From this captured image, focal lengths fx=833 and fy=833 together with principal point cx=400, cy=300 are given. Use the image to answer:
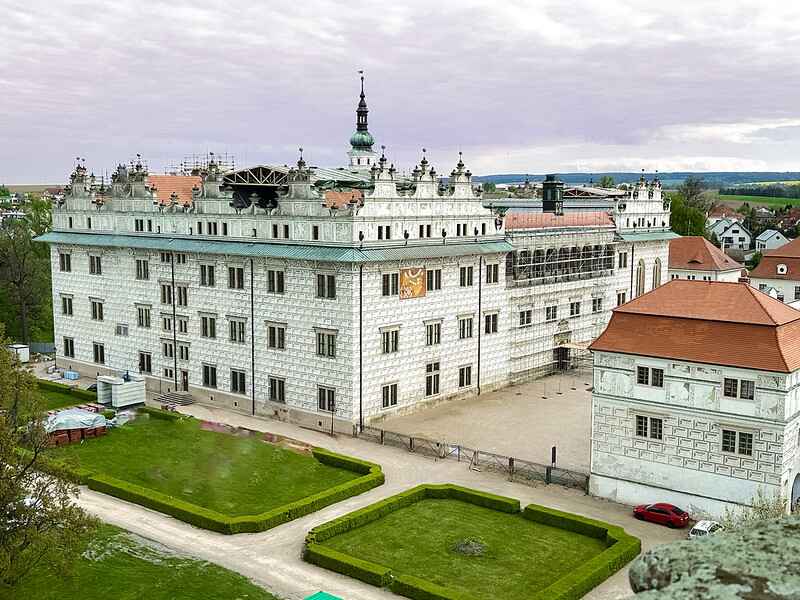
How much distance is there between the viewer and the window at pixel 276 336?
55719mm

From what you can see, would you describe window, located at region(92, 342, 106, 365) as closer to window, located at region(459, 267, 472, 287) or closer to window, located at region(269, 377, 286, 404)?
window, located at region(269, 377, 286, 404)

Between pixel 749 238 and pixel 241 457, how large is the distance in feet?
464

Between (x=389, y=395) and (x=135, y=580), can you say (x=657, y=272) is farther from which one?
(x=135, y=580)

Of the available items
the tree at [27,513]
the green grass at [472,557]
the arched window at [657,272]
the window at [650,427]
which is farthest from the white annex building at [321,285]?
the tree at [27,513]

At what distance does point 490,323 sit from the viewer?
63000 millimetres

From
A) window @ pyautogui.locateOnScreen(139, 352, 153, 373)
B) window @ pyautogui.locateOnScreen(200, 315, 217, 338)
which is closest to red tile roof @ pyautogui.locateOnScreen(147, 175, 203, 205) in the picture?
window @ pyautogui.locateOnScreen(200, 315, 217, 338)

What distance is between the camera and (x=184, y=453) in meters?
48.4

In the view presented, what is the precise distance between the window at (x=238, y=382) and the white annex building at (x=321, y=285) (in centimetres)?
14

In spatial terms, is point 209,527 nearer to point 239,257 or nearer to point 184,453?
point 184,453

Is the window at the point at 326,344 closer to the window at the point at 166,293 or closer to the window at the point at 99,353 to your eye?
the window at the point at 166,293

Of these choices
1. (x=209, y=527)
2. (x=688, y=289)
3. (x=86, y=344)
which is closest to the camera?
(x=209, y=527)

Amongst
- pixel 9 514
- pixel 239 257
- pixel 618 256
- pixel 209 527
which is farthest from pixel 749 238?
pixel 9 514

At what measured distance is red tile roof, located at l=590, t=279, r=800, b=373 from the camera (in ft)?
119

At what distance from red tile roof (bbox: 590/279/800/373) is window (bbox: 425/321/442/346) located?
60.1 feet
